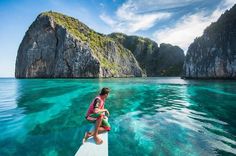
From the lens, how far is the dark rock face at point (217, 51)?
85062mm

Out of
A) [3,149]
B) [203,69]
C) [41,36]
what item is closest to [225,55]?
[203,69]

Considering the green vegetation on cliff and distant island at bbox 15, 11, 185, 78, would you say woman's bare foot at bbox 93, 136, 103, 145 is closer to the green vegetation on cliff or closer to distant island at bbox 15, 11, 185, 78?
distant island at bbox 15, 11, 185, 78

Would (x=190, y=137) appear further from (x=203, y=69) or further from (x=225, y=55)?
(x=203, y=69)

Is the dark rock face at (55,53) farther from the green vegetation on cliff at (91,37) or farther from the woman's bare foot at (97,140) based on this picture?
the woman's bare foot at (97,140)

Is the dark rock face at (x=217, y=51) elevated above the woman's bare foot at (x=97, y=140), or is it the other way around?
the dark rock face at (x=217, y=51)

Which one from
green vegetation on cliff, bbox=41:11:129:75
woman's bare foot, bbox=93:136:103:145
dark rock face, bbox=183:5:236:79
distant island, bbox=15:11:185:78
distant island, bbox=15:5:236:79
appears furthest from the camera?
green vegetation on cliff, bbox=41:11:129:75

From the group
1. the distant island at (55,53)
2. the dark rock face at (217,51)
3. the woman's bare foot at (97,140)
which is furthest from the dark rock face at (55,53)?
the woman's bare foot at (97,140)

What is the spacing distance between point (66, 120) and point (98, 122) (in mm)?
5447

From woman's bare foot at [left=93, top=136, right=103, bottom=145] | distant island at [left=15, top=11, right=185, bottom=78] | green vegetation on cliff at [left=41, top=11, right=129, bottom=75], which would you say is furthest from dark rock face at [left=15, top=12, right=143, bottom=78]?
woman's bare foot at [left=93, top=136, right=103, bottom=145]

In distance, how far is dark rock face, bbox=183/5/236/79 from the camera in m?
85.1

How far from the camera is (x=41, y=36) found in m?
130

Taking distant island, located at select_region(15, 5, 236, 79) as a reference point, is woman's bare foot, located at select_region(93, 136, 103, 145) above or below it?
below

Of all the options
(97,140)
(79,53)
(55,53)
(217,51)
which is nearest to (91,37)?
(55,53)

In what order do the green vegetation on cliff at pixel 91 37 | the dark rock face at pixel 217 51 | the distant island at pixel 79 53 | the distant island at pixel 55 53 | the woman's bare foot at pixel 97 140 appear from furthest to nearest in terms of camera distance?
1. the green vegetation on cliff at pixel 91 37
2. the distant island at pixel 55 53
3. the distant island at pixel 79 53
4. the dark rock face at pixel 217 51
5. the woman's bare foot at pixel 97 140
